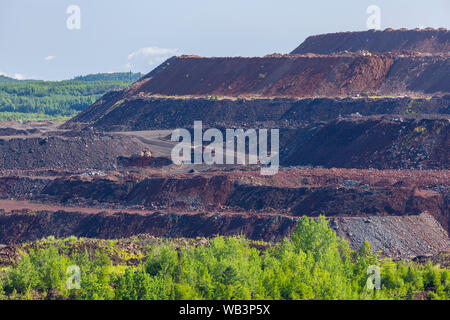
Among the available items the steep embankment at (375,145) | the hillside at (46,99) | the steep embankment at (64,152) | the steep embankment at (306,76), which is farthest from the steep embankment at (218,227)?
the hillside at (46,99)

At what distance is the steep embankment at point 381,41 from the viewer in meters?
111

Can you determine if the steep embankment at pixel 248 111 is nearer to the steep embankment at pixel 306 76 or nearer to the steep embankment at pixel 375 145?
the steep embankment at pixel 306 76

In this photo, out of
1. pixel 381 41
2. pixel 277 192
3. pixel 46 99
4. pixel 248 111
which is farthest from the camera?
pixel 46 99

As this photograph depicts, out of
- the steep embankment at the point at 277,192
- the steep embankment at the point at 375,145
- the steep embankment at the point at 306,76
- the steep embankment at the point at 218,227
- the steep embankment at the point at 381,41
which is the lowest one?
the steep embankment at the point at 218,227

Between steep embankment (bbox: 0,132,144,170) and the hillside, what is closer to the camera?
steep embankment (bbox: 0,132,144,170)

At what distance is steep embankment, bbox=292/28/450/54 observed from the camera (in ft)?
366

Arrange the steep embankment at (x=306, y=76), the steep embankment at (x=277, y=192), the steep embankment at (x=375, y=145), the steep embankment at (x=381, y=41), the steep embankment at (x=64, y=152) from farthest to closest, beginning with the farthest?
the steep embankment at (x=381, y=41)
the steep embankment at (x=306, y=76)
the steep embankment at (x=64, y=152)
the steep embankment at (x=375, y=145)
the steep embankment at (x=277, y=192)

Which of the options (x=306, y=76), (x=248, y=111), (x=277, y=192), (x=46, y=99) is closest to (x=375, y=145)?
(x=277, y=192)

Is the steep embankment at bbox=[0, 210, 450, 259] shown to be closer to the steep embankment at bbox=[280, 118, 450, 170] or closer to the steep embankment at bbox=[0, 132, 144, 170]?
the steep embankment at bbox=[280, 118, 450, 170]

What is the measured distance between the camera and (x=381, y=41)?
117 metres

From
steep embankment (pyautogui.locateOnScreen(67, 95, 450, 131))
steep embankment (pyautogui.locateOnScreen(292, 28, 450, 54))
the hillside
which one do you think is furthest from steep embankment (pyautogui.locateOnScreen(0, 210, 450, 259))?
the hillside

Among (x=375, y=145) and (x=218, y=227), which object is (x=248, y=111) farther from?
(x=218, y=227)

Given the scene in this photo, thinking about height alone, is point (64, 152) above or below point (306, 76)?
below
